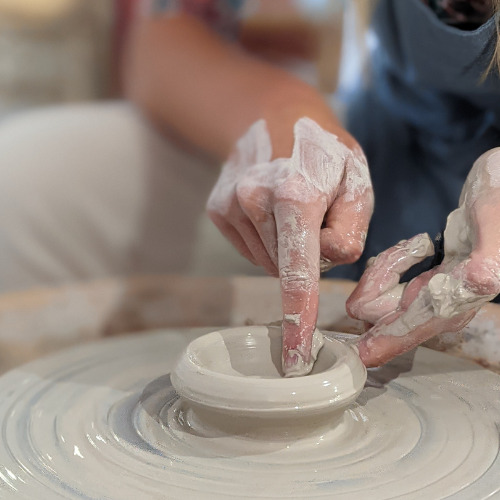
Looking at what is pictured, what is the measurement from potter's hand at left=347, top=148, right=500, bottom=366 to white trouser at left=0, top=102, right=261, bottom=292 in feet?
5.00

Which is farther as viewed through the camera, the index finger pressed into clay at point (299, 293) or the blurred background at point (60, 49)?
the blurred background at point (60, 49)

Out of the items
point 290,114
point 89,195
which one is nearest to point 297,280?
point 290,114

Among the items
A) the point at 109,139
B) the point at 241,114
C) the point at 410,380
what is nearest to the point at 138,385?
the point at 410,380

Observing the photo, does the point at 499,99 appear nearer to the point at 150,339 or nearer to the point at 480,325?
the point at 480,325

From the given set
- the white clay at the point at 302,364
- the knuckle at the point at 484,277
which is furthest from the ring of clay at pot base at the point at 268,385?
the knuckle at the point at 484,277

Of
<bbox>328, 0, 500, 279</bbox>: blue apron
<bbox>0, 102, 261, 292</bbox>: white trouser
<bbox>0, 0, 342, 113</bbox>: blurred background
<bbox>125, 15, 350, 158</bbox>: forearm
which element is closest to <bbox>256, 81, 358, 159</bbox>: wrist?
<bbox>125, 15, 350, 158</bbox>: forearm

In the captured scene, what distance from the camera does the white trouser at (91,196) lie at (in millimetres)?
2168

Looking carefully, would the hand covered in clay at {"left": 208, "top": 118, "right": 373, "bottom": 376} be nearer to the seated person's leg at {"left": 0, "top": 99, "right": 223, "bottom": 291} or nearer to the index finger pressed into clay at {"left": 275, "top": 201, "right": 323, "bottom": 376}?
the index finger pressed into clay at {"left": 275, "top": 201, "right": 323, "bottom": 376}

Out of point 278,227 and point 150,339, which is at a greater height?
point 278,227

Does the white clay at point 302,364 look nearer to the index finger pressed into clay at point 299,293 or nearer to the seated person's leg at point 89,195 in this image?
the index finger pressed into clay at point 299,293

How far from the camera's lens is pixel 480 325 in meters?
0.99

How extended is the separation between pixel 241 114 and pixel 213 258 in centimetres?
197

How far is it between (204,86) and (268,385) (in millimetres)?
1116

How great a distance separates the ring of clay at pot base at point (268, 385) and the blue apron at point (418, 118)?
0.34m
